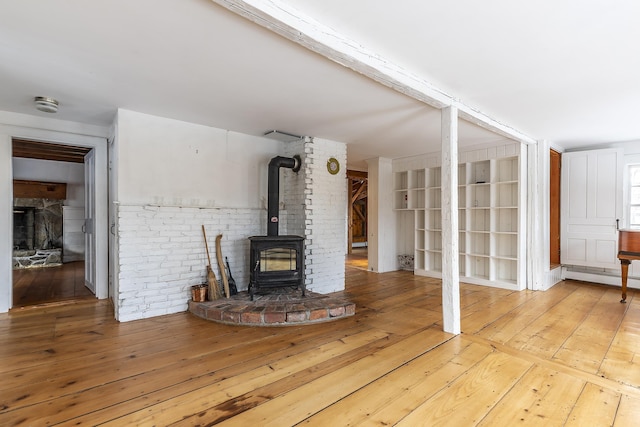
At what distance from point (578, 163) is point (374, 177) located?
3.40 m

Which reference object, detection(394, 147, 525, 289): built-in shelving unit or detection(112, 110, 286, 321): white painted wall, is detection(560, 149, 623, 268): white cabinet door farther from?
detection(112, 110, 286, 321): white painted wall

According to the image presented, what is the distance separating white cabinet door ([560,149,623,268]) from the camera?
4984 millimetres

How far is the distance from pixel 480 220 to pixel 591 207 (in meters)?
1.62

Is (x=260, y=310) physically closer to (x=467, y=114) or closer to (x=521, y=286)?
(x=467, y=114)

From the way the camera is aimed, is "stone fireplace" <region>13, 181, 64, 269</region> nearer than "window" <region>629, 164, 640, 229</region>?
No

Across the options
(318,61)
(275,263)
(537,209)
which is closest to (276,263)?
(275,263)

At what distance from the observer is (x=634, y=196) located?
512 centimetres

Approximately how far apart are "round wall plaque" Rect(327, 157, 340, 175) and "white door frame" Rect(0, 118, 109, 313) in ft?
10.2

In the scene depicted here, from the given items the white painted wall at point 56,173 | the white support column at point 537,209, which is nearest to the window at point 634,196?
the white support column at point 537,209

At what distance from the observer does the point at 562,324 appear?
3453 millimetres

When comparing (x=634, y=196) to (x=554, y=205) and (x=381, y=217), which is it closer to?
(x=554, y=205)

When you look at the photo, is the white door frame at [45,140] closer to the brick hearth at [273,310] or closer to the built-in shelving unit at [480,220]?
the brick hearth at [273,310]

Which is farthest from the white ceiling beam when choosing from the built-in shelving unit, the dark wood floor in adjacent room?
the dark wood floor in adjacent room

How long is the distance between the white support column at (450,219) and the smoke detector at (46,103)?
156 inches
